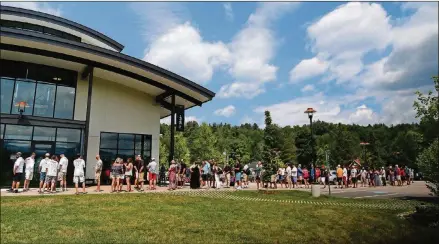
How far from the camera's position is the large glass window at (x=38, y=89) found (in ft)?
58.2

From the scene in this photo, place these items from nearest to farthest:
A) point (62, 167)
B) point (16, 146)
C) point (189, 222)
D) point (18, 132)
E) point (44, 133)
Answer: point (189, 222) < point (62, 167) < point (16, 146) < point (18, 132) < point (44, 133)

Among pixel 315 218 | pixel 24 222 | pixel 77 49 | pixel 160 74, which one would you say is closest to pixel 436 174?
pixel 315 218

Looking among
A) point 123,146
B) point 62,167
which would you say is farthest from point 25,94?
point 123,146

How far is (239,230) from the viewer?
8.45 m

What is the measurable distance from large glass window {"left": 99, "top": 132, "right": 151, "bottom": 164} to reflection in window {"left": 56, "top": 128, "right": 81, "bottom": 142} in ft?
5.67

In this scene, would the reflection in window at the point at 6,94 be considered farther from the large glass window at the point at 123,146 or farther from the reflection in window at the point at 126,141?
the reflection in window at the point at 126,141

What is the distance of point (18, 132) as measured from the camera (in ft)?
57.5

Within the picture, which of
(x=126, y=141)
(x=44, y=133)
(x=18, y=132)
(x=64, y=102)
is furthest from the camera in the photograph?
(x=126, y=141)

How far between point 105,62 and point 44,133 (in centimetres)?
519

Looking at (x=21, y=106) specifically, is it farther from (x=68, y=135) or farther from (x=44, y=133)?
(x=68, y=135)

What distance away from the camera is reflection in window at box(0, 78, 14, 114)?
1745 cm

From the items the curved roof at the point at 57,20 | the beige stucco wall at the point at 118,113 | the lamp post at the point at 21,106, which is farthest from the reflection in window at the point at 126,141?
the curved roof at the point at 57,20

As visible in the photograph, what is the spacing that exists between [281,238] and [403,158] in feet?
222

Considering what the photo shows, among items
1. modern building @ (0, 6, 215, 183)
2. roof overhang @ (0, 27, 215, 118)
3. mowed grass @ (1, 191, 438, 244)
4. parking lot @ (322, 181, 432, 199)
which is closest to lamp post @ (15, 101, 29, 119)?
modern building @ (0, 6, 215, 183)
